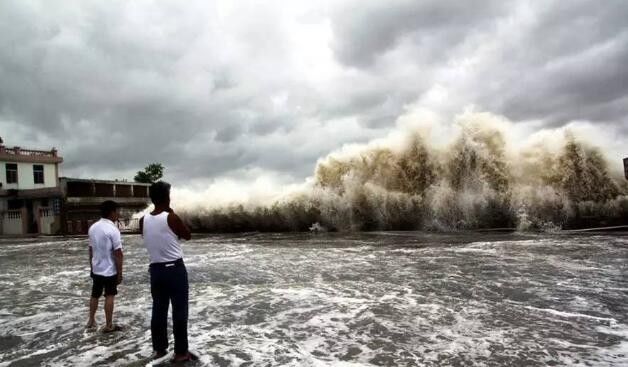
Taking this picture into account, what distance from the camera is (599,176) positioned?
1664 centimetres

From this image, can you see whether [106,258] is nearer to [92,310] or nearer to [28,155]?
[92,310]

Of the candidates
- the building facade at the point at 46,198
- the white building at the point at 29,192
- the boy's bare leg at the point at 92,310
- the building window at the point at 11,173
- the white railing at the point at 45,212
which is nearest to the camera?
the boy's bare leg at the point at 92,310

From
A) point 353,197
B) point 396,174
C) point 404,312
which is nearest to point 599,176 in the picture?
point 396,174

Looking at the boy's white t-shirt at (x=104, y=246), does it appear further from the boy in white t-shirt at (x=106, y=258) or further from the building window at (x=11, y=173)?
the building window at (x=11, y=173)

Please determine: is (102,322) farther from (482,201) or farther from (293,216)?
(293,216)

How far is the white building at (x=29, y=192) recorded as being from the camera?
31.4m

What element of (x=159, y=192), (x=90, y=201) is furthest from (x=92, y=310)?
(x=90, y=201)

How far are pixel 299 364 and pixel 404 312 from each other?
1878 millimetres

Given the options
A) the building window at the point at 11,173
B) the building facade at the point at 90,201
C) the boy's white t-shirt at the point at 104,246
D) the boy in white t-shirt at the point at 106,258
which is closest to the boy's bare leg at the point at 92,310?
the boy in white t-shirt at the point at 106,258

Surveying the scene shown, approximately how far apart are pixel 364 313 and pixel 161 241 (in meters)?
2.58

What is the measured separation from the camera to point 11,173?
1373 inches

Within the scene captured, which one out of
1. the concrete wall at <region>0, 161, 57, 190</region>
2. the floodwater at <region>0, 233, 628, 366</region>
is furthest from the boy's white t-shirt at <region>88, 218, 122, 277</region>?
the concrete wall at <region>0, 161, 57, 190</region>

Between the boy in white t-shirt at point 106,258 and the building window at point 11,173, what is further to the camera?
the building window at point 11,173

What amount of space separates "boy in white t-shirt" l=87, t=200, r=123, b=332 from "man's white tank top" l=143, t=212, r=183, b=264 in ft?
3.87
